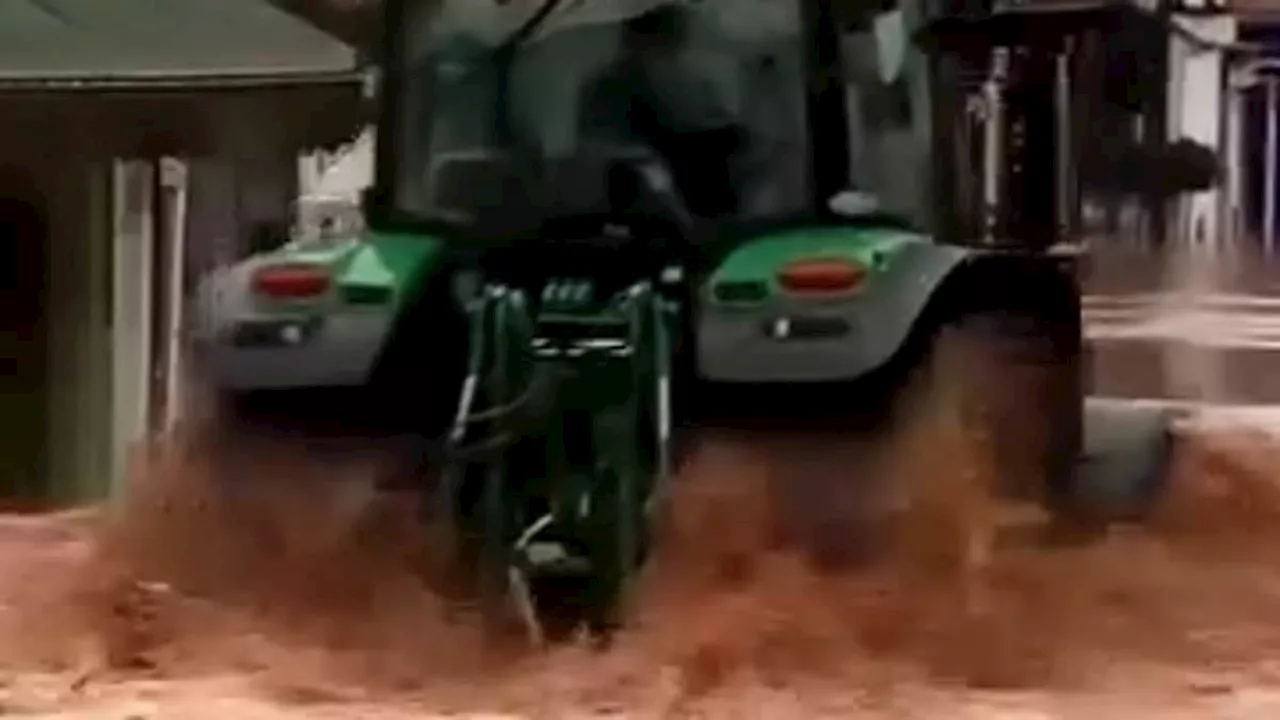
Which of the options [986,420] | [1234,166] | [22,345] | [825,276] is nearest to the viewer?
[825,276]

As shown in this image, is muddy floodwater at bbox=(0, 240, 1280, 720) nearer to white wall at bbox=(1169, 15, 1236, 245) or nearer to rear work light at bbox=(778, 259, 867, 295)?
white wall at bbox=(1169, 15, 1236, 245)

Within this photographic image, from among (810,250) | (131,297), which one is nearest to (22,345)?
(131,297)

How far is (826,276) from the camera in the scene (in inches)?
104

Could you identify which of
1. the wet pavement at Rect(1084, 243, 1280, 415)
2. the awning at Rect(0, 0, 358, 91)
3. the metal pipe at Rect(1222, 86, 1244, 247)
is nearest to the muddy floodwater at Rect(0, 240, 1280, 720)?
the wet pavement at Rect(1084, 243, 1280, 415)

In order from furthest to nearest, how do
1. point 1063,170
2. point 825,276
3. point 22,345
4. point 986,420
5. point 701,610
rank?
point 22,345 < point 1063,170 < point 986,420 < point 825,276 < point 701,610

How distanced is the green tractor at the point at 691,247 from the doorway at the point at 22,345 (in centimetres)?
70

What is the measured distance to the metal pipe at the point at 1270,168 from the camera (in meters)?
3.20

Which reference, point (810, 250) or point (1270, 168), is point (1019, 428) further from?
point (1270, 168)

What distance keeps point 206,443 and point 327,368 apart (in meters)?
0.25

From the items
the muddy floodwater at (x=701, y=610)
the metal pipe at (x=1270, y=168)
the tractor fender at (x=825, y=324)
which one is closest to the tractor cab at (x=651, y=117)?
the tractor fender at (x=825, y=324)

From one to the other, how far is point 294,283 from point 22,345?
2.71 feet

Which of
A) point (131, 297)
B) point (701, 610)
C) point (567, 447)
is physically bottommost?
point (701, 610)

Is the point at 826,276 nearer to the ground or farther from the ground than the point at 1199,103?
nearer to the ground

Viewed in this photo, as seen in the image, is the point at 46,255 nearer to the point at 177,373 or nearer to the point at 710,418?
the point at 177,373
